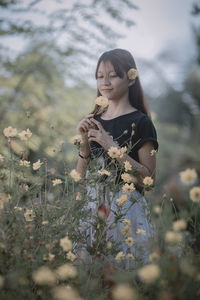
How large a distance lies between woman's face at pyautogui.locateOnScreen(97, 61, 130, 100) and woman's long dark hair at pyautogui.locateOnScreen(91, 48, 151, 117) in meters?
0.02

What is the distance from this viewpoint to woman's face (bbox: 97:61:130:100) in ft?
5.77

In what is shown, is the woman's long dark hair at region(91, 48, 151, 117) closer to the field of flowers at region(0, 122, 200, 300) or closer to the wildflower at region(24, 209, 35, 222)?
the field of flowers at region(0, 122, 200, 300)

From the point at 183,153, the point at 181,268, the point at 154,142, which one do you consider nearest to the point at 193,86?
the point at 183,153

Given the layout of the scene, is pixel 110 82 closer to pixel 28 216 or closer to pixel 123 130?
pixel 123 130

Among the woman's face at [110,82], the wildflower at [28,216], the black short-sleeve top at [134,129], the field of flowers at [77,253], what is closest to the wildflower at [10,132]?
the field of flowers at [77,253]

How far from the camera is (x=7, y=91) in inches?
258

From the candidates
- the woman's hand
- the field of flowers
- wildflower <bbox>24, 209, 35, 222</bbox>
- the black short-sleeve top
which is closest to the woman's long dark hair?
the black short-sleeve top

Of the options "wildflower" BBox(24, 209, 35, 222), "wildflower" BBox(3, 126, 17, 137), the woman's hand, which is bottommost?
"wildflower" BBox(24, 209, 35, 222)

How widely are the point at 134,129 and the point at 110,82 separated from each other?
0.94 ft

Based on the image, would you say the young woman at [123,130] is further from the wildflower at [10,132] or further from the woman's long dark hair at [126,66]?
the wildflower at [10,132]

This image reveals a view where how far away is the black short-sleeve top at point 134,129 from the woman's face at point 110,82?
0.14 metres

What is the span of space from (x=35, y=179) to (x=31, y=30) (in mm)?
5283

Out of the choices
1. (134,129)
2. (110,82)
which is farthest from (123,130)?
(110,82)

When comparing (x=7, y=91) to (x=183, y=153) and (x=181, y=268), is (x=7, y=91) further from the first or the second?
(x=183, y=153)
